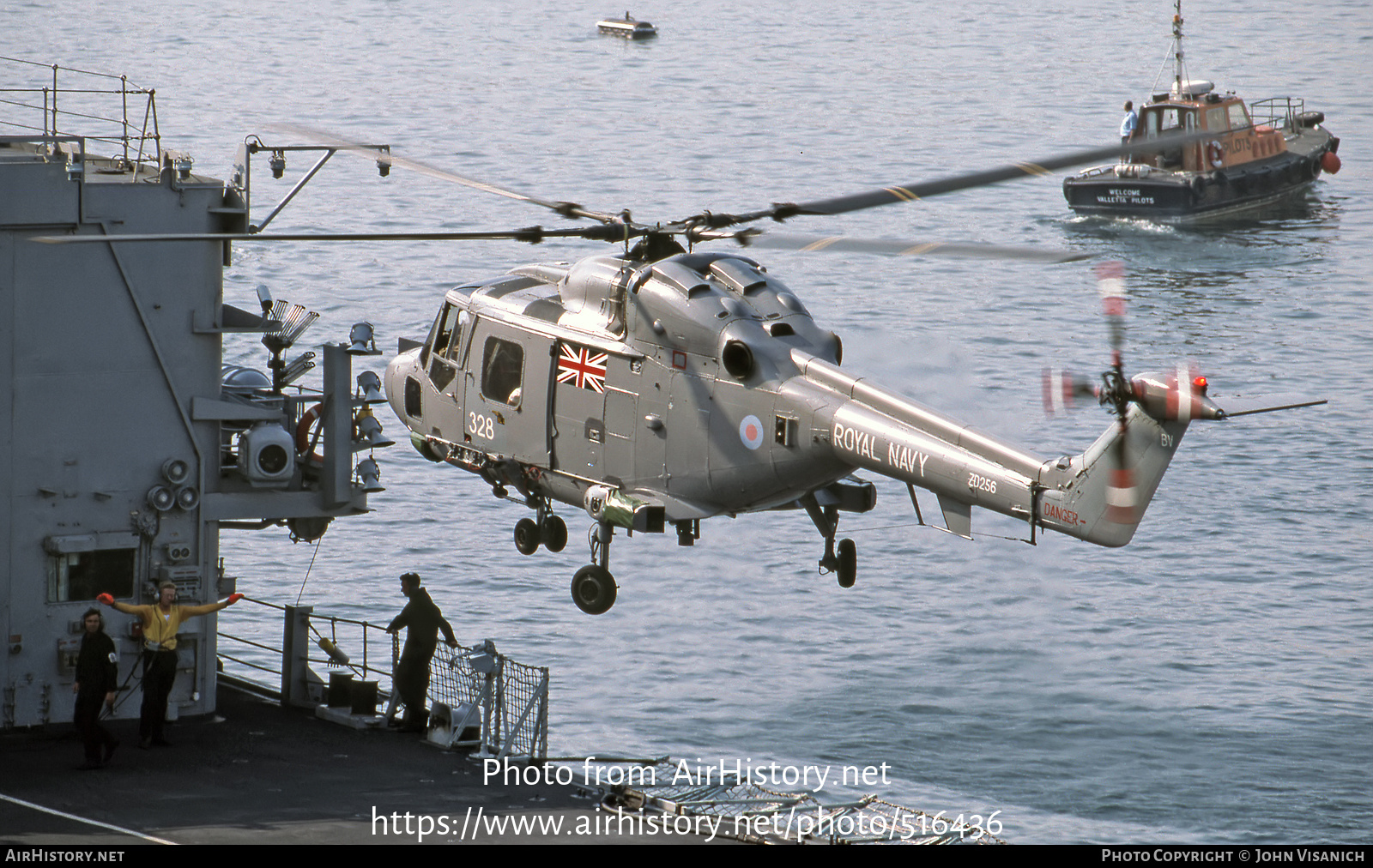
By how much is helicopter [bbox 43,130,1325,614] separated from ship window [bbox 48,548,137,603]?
2.73 meters

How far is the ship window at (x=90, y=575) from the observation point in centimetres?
1852

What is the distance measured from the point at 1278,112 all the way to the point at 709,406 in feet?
219

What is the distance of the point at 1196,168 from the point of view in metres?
58.7

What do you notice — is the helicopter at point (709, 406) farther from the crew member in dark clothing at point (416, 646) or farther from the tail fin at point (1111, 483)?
the crew member in dark clothing at point (416, 646)

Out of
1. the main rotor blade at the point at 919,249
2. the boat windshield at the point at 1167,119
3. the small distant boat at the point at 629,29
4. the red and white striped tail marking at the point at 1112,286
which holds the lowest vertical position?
the red and white striped tail marking at the point at 1112,286

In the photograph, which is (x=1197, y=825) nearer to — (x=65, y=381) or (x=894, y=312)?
(x=65, y=381)

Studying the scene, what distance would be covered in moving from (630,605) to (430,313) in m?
17.4

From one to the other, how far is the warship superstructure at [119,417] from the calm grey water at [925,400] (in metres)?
13.9

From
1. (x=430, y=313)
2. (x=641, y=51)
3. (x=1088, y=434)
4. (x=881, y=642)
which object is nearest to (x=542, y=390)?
(x=881, y=642)

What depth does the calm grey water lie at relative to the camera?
33.1 m

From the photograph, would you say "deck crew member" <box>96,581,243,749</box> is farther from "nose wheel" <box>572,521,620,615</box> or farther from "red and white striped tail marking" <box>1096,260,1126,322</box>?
"red and white striped tail marking" <box>1096,260,1126,322</box>

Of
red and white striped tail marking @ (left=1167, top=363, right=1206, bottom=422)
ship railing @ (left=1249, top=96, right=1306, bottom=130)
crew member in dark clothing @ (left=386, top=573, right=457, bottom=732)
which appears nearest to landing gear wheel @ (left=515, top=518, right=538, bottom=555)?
crew member in dark clothing @ (left=386, top=573, right=457, bottom=732)

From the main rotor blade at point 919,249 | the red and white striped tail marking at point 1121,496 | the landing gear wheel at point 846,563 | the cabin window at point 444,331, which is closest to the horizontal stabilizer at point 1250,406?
the red and white striped tail marking at point 1121,496

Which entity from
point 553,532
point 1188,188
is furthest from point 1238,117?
point 553,532
